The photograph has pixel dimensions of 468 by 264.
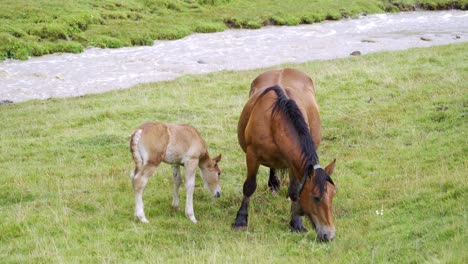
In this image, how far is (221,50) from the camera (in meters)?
35.5

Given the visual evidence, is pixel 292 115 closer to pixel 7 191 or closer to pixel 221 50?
pixel 7 191

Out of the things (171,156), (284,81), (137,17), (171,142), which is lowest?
(137,17)

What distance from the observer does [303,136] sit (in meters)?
7.74

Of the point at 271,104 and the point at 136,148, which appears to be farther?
the point at 271,104

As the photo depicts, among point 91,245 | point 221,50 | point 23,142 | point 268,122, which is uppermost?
point 268,122

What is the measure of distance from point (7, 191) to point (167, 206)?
9.22 ft

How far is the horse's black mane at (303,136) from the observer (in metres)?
7.15

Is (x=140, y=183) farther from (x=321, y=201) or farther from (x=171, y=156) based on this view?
(x=321, y=201)

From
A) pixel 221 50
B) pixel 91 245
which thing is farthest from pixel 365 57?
pixel 91 245

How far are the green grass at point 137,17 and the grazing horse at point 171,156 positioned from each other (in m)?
25.9

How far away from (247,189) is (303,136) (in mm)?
1449

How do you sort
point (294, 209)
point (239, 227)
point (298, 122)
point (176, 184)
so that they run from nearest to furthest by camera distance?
point (294, 209) < point (298, 122) < point (239, 227) < point (176, 184)

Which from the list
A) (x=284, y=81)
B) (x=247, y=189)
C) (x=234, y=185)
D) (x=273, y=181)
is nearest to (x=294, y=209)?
(x=247, y=189)

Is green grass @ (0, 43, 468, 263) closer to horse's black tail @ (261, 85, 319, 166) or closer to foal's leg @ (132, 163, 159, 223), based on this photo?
foal's leg @ (132, 163, 159, 223)
